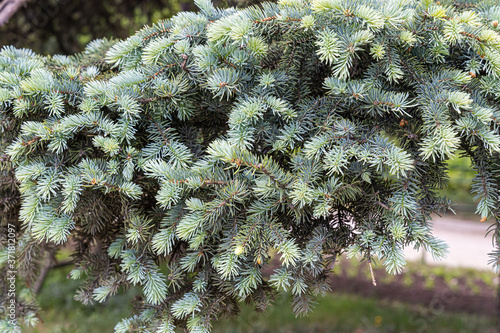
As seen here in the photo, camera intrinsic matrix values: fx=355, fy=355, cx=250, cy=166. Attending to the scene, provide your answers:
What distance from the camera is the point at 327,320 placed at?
12.0ft

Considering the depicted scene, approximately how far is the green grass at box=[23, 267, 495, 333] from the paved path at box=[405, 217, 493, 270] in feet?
5.39

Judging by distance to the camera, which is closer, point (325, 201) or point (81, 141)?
point (325, 201)

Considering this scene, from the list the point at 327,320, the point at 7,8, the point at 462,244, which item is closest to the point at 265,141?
the point at 7,8

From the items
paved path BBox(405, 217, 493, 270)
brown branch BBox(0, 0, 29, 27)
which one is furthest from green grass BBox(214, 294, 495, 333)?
brown branch BBox(0, 0, 29, 27)

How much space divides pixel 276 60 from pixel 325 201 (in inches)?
19.7

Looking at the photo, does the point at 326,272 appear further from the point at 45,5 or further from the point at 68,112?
the point at 45,5

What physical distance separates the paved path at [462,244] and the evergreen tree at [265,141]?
15.8 ft

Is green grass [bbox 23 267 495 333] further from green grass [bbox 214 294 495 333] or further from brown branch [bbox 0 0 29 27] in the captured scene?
brown branch [bbox 0 0 29 27]

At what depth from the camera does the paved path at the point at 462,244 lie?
536 centimetres

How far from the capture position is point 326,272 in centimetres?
113

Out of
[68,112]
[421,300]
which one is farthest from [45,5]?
[421,300]

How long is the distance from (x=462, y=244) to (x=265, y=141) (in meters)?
6.18

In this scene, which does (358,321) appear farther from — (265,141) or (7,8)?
(7,8)

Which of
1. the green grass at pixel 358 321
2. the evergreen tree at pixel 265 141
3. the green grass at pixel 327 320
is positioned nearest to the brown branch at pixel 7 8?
the evergreen tree at pixel 265 141
